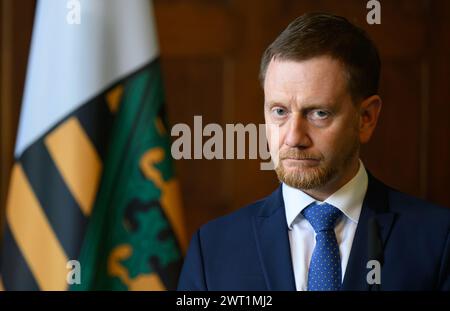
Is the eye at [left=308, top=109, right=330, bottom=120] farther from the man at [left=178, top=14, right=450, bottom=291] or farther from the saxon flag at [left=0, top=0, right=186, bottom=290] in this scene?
the saxon flag at [left=0, top=0, right=186, bottom=290]

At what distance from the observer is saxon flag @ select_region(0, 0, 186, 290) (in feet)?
3.19

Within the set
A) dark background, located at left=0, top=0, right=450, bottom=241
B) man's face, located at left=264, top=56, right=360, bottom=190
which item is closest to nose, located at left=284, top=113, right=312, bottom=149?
man's face, located at left=264, top=56, right=360, bottom=190

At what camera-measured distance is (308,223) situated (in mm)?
592

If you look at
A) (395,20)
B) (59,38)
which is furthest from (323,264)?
(59,38)

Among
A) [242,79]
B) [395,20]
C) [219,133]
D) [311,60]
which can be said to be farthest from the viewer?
[242,79]

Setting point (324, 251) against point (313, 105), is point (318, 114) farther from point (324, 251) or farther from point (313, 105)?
point (324, 251)

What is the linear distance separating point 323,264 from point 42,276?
1.79ft

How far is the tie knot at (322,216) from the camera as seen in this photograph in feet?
1.91

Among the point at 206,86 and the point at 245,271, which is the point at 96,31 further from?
the point at 245,271

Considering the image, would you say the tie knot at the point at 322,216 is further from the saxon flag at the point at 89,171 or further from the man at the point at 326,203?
the saxon flag at the point at 89,171

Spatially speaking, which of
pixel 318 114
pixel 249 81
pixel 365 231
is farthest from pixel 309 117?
pixel 249 81

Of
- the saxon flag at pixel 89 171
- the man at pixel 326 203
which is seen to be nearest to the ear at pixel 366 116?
the man at pixel 326 203

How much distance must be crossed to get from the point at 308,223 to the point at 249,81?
1.61ft
